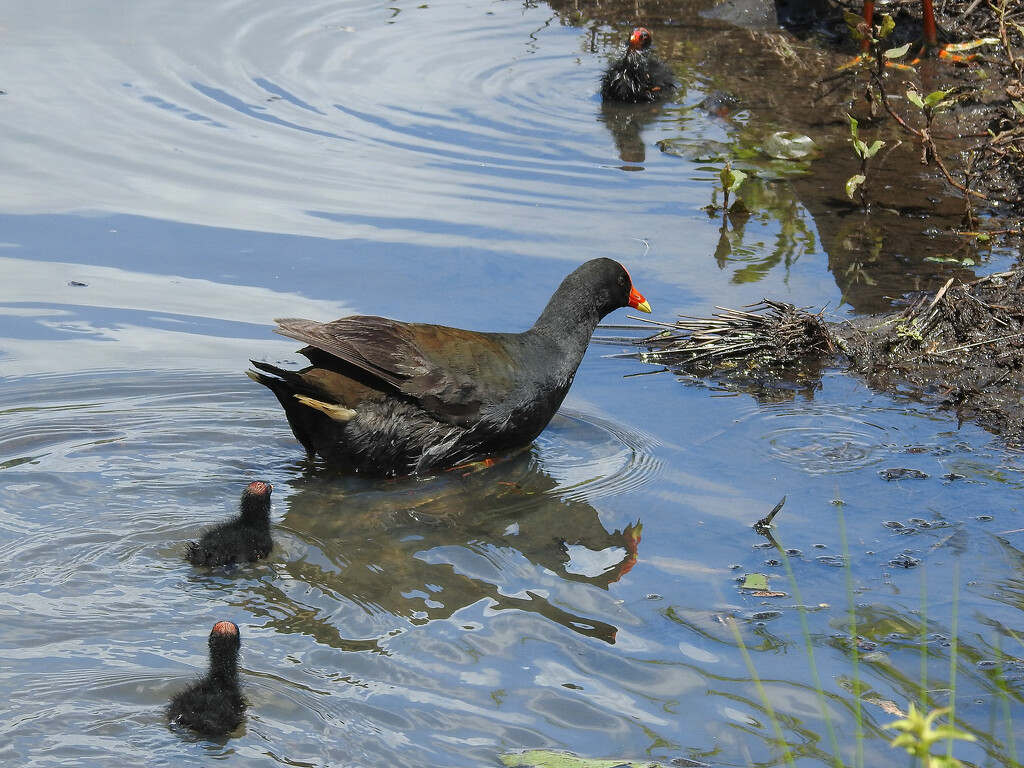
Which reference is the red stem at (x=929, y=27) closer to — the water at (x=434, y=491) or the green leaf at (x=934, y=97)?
the water at (x=434, y=491)

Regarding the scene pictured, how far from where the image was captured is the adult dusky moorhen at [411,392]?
5965mm

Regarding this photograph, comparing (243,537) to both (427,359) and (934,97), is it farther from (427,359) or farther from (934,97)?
(934,97)

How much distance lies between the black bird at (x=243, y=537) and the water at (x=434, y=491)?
10 centimetres

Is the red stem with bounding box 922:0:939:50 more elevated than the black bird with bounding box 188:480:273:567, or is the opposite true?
the red stem with bounding box 922:0:939:50

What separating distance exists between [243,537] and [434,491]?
4.08 ft

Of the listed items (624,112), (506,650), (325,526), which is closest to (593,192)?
(624,112)

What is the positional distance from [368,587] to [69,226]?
15.1ft

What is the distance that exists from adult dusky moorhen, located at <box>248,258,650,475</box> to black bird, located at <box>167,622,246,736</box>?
1853mm

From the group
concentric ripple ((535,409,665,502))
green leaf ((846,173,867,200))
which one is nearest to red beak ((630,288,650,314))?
concentric ripple ((535,409,665,502))

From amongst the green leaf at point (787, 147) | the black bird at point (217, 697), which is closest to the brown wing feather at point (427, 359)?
the black bird at point (217, 697)

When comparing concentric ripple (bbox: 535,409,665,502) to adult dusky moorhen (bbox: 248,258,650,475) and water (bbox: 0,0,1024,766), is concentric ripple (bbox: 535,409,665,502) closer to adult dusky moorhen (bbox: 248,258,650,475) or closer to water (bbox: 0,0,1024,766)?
water (bbox: 0,0,1024,766)

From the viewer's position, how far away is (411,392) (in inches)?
240

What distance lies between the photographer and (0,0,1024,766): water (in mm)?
4227

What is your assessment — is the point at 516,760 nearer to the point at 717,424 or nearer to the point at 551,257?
the point at 717,424
